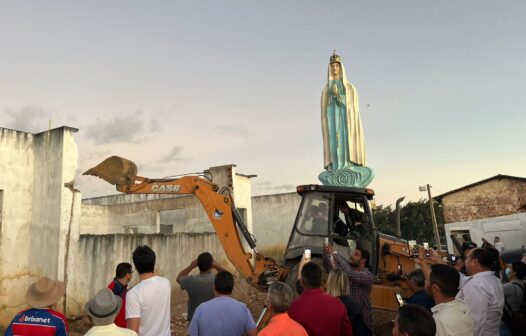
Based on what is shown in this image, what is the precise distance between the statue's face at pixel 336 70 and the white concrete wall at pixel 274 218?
8.21 meters

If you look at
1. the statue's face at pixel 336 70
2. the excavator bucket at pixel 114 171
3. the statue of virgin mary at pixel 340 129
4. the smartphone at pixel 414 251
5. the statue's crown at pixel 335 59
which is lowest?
the smartphone at pixel 414 251

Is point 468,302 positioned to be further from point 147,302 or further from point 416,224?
point 416,224

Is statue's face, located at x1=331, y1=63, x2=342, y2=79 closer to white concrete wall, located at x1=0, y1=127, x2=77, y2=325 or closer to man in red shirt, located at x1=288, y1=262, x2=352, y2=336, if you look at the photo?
white concrete wall, located at x1=0, y1=127, x2=77, y2=325

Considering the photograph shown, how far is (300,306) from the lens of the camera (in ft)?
11.1

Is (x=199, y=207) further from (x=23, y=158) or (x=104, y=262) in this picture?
(x=23, y=158)

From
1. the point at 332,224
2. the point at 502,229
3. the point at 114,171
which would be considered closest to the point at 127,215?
the point at 114,171

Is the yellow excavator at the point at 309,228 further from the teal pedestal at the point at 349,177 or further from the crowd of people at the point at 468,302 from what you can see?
the teal pedestal at the point at 349,177

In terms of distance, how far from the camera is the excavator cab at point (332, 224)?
682 cm

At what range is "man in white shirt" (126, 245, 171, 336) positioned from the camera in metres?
3.34

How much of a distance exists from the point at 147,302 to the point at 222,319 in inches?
27.3

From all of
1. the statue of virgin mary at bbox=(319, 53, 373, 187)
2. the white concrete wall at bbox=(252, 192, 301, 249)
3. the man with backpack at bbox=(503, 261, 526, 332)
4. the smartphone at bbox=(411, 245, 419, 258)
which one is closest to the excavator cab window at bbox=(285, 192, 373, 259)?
the smartphone at bbox=(411, 245, 419, 258)

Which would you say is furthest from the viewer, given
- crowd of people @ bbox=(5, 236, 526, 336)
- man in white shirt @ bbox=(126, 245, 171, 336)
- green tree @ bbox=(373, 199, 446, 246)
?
green tree @ bbox=(373, 199, 446, 246)

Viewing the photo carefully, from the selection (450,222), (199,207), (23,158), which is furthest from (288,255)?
(450,222)

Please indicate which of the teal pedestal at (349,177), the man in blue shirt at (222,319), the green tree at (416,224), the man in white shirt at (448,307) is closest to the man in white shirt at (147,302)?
the man in blue shirt at (222,319)
